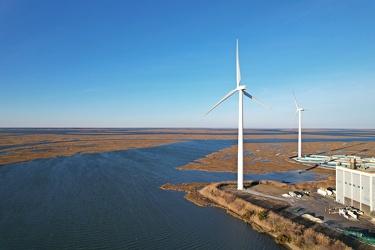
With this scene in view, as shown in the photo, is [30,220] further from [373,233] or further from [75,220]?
[373,233]

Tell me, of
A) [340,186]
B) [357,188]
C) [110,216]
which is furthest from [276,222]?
[110,216]

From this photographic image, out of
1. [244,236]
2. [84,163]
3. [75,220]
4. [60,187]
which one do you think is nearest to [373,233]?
[244,236]

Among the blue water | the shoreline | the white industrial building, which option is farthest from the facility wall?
the blue water

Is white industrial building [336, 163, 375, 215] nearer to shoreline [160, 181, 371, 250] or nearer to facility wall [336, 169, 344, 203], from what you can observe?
facility wall [336, 169, 344, 203]

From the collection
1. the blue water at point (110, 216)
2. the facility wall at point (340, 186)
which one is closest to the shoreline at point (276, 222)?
the blue water at point (110, 216)

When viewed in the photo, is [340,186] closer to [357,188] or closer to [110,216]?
[357,188]
